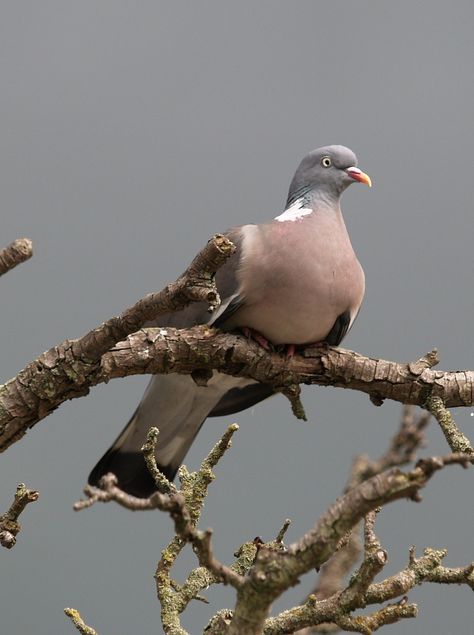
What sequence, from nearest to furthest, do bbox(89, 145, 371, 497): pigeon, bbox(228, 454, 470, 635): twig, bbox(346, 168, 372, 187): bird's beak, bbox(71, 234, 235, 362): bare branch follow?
bbox(228, 454, 470, 635): twig
bbox(71, 234, 235, 362): bare branch
bbox(89, 145, 371, 497): pigeon
bbox(346, 168, 372, 187): bird's beak

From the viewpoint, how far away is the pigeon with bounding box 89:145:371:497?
3164 millimetres

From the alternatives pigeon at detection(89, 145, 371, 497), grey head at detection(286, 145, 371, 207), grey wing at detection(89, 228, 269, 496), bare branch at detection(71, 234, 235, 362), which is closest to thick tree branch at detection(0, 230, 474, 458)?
bare branch at detection(71, 234, 235, 362)

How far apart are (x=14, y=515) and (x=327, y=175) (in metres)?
1.74

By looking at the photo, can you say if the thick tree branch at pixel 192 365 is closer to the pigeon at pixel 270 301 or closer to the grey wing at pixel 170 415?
the pigeon at pixel 270 301

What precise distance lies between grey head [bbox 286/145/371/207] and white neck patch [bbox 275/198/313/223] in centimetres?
3

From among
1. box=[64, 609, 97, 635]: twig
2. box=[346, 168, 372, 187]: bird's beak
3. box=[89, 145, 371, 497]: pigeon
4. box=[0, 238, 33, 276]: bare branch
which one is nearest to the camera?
box=[0, 238, 33, 276]: bare branch

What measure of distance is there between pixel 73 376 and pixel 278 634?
3.07 feet

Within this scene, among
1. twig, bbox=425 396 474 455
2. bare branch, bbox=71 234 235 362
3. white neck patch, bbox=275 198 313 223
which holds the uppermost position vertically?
white neck patch, bbox=275 198 313 223

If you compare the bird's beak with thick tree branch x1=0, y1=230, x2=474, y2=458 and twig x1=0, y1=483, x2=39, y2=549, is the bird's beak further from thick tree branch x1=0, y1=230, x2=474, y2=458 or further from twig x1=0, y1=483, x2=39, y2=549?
twig x1=0, y1=483, x2=39, y2=549

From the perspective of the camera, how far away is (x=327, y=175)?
143 inches

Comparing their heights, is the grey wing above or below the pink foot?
below

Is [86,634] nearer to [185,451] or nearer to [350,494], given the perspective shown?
[185,451]

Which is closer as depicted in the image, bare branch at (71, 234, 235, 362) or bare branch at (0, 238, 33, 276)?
bare branch at (0, 238, 33, 276)

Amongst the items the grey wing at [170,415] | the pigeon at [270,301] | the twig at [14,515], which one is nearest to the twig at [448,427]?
the pigeon at [270,301]
